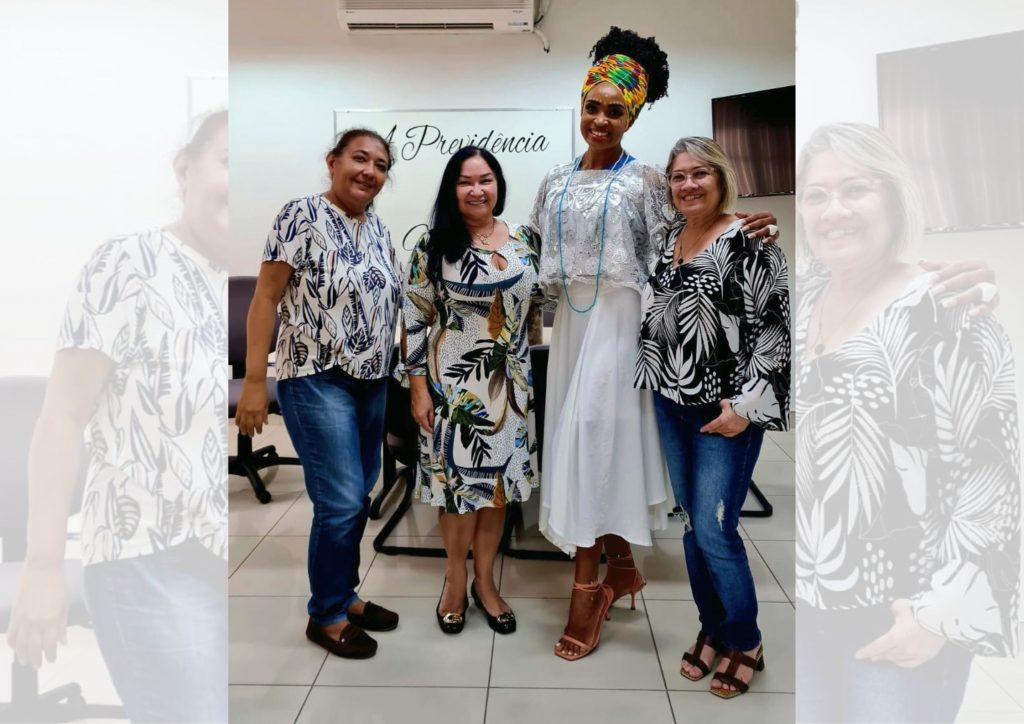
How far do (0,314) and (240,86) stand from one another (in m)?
4.38

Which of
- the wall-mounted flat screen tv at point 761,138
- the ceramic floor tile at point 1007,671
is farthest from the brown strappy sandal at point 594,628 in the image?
the wall-mounted flat screen tv at point 761,138

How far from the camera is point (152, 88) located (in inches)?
40.1

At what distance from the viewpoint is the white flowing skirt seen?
190 cm

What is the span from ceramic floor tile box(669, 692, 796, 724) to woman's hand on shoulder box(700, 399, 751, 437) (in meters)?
0.67

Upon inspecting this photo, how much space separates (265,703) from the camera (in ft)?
6.00

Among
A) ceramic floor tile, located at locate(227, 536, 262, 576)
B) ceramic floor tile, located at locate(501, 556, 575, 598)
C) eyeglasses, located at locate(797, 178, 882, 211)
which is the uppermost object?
eyeglasses, located at locate(797, 178, 882, 211)

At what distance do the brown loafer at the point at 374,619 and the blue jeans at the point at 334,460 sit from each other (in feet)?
0.41

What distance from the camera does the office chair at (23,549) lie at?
1.02 meters

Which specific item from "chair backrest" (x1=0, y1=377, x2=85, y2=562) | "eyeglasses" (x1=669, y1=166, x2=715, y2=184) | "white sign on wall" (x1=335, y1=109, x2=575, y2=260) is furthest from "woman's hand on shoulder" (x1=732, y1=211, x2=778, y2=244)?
"white sign on wall" (x1=335, y1=109, x2=575, y2=260)

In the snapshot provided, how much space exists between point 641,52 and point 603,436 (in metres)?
1.03

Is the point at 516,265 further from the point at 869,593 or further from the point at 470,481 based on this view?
the point at 869,593

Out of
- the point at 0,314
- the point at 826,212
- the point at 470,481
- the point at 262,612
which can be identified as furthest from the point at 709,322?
the point at 262,612

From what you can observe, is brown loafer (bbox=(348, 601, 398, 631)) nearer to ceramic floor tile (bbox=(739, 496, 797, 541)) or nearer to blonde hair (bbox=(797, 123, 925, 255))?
ceramic floor tile (bbox=(739, 496, 797, 541))

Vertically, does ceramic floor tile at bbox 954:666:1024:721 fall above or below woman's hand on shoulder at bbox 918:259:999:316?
below
